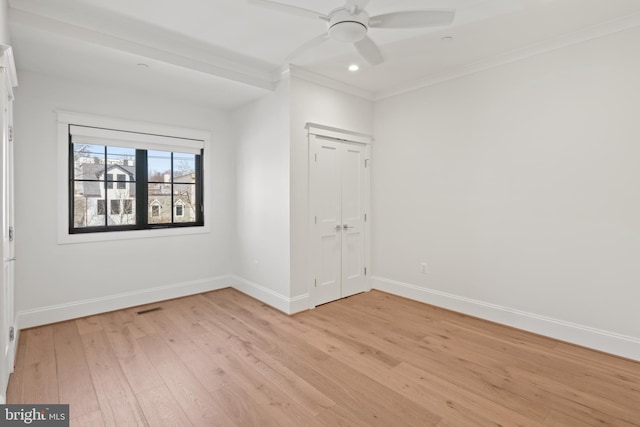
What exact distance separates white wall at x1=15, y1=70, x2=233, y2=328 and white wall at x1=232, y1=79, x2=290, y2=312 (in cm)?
40

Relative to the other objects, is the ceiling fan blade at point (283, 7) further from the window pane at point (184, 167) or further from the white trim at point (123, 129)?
the window pane at point (184, 167)

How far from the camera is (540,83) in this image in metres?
3.11

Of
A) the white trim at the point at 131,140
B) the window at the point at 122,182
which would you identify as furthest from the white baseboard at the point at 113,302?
the white trim at the point at 131,140

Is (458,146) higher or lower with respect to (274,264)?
higher

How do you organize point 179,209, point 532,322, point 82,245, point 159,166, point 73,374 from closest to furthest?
point 73,374
point 532,322
point 82,245
point 159,166
point 179,209

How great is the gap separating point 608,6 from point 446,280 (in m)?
2.87

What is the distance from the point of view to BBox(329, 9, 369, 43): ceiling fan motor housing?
206 cm

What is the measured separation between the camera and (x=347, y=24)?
2082 mm

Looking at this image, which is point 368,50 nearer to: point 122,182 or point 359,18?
point 359,18

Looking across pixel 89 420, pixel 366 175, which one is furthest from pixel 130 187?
pixel 366 175

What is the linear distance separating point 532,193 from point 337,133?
7.49 feet

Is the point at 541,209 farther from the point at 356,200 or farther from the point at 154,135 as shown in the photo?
the point at 154,135

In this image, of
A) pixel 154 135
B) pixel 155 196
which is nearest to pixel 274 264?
pixel 155 196

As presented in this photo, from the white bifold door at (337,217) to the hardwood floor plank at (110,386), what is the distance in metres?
2.08
